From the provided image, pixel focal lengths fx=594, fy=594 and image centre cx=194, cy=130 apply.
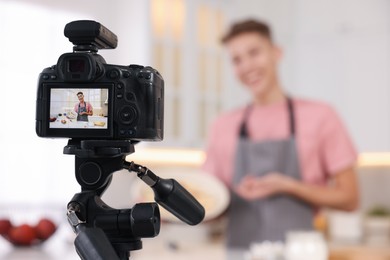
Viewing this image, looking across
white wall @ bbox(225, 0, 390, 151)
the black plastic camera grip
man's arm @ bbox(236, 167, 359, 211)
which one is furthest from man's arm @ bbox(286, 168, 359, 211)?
the black plastic camera grip

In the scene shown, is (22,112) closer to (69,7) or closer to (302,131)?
(69,7)

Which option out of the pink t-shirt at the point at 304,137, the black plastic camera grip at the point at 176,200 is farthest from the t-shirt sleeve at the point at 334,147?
the black plastic camera grip at the point at 176,200

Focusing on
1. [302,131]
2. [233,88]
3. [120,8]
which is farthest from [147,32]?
[302,131]

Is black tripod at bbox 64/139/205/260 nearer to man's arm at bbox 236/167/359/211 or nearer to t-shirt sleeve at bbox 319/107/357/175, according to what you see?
man's arm at bbox 236/167/359/211

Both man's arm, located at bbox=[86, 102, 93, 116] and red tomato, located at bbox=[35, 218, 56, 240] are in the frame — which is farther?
red tomato, located at bbox=[35, 218, 56, 240]

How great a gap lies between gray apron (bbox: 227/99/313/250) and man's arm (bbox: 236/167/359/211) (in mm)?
72

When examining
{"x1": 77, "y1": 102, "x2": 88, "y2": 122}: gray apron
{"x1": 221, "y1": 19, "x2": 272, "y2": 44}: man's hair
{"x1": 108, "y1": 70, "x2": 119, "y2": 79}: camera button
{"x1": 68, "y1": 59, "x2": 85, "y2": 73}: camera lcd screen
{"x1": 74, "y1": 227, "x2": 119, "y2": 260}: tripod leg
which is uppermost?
{"x1": 221, "y1": 19, "x2": 272, "y2": 44}: man's hair

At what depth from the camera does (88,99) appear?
2.17ft

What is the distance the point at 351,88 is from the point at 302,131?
889mm

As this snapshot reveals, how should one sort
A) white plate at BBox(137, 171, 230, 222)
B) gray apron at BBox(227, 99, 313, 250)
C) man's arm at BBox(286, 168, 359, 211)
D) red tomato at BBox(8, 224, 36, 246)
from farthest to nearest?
gray apron at BBox(227, 99, 313, 250)
man's arm at BBox(286, 168, 359, 211)
white plate at BBox(137, 171, 230, 222)
red tomato at BBox(8, 224, 36, 246)

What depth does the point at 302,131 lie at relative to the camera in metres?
2.61

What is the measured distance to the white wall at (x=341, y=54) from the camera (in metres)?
3.29

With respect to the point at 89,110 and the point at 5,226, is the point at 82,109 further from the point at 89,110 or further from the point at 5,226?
the point at 5,226

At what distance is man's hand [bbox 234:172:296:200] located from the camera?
2.47 meters
